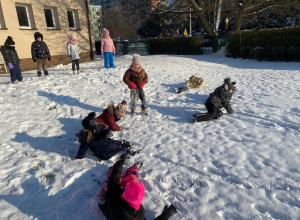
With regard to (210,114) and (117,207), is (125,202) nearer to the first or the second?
(117,207)

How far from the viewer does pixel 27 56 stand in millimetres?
12188

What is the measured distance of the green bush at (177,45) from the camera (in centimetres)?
1622

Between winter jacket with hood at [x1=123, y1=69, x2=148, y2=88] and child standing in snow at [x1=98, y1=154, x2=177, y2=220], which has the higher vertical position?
winter jacket with hood at [x1=123, y1=69, x2=148, y2=88]

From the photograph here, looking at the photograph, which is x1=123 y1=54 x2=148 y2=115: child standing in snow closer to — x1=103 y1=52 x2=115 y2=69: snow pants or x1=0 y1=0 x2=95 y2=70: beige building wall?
x1=103 y1=52 x2=115 y2=69: snow pants

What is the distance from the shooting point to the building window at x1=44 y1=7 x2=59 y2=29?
13.4m

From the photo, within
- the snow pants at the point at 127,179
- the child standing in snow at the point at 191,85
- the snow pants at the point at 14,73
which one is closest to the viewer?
the snow pants at the point at 127,179

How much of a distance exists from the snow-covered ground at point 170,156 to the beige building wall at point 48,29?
5.99 meters

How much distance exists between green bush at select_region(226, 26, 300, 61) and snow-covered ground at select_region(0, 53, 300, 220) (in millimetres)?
5530

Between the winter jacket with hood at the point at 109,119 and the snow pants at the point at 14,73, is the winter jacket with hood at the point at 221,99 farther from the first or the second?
the snow pants at the point at 14,73

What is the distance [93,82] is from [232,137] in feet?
18.4

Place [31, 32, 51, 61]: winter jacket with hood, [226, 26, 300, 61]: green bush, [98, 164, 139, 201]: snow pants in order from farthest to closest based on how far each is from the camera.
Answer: [226, 26, 300, 61]: green bush < [31, 32, 51, 61]: winter jacket with hood < [98, 164, 139, 201]: snow pants

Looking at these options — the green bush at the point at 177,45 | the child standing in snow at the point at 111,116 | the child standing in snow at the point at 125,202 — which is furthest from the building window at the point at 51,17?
the child standing in snow at the point at 125,202

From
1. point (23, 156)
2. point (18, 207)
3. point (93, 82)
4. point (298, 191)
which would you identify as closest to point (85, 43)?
point (93, 82)

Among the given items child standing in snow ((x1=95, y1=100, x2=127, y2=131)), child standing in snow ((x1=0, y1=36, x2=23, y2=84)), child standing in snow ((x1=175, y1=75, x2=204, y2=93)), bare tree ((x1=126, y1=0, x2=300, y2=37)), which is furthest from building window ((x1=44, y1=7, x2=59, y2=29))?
child standing in snow ((x1=95, y1=100, x2=127, y2=131))
